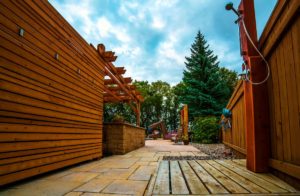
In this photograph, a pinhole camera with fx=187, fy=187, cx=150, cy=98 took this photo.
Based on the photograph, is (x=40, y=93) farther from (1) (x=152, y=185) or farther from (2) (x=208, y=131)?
(2) (x=208, y=131)

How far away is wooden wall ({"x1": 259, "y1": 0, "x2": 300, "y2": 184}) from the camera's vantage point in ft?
5.79

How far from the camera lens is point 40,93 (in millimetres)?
2650

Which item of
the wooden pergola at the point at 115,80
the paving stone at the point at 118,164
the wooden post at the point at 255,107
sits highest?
the wooden pergola at the point at 115,80

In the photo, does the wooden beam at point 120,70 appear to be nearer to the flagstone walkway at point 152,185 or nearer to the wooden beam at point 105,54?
the wooden beam at point 105,54

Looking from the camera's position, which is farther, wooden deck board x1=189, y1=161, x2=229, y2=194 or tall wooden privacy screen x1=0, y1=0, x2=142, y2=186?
tall wooden privacy screen x1=0, y1=0, x2=142, y2=186

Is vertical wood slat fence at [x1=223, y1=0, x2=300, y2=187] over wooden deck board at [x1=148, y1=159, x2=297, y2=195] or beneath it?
over

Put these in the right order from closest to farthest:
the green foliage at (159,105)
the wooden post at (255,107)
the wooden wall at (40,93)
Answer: the wooden wall at (40,93)
the wooden post at (255,107)
the green foliage at (159,105)

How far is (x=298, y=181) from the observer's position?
174cm

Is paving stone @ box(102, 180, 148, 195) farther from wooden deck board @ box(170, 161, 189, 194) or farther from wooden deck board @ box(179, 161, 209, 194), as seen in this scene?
wooden deck board @ box(179, 161, 209, 194)

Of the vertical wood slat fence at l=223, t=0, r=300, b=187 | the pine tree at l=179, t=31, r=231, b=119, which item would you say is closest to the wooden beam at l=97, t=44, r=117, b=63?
the vertical wood slat fence at l=223, t=0, r=300, b=187

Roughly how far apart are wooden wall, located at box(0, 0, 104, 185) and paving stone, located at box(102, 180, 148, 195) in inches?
43.4

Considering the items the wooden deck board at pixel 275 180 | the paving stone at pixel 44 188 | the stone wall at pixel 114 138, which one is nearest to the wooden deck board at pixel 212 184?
the wooden deck board at pixel 275 180

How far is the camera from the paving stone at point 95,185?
76.8 inches

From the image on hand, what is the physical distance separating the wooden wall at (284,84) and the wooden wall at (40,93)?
294cm
